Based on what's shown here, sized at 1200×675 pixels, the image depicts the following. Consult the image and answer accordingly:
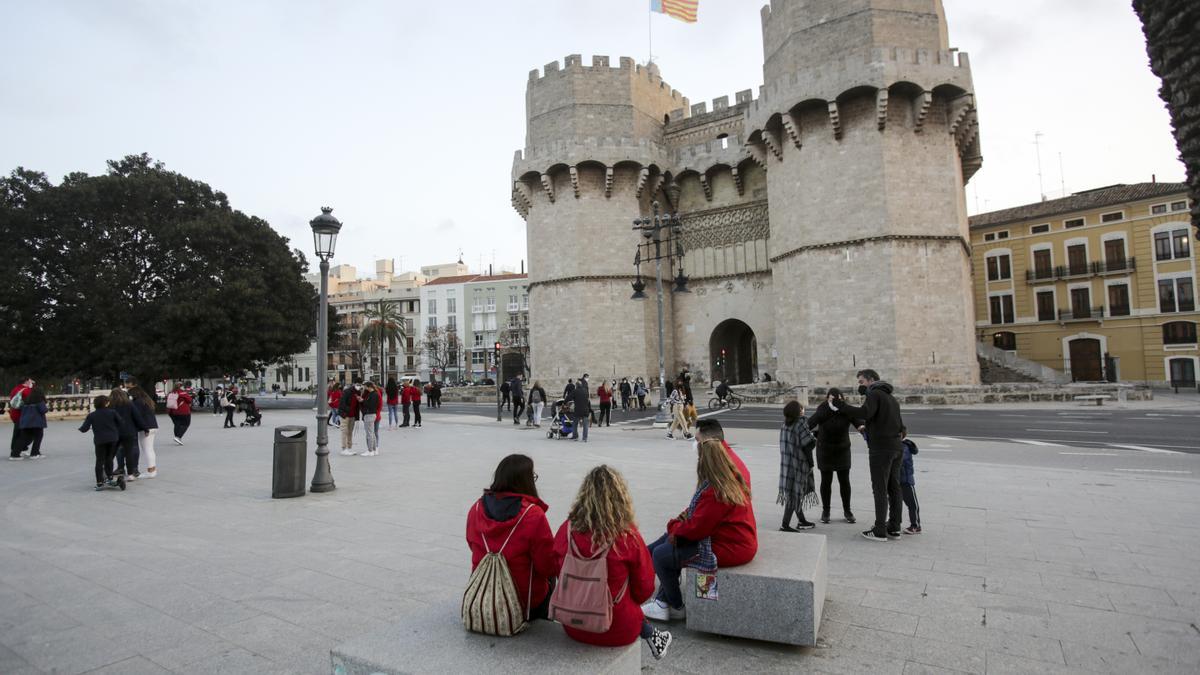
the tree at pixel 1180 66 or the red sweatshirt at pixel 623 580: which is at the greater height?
the tree at pixel 1180 66

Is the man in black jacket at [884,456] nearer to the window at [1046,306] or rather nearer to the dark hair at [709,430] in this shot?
the dark hair at [709,430]

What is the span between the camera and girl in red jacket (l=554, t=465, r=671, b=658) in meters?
2.83

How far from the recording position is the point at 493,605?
2793 mm

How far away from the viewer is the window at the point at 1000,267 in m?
39.7

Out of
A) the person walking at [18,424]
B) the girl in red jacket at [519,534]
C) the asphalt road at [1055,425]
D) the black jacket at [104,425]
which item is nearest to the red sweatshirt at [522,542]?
the girl in red jacket at [519,534]

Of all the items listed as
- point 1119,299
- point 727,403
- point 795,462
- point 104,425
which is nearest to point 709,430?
point 795,462

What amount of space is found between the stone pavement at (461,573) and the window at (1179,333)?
33375mm

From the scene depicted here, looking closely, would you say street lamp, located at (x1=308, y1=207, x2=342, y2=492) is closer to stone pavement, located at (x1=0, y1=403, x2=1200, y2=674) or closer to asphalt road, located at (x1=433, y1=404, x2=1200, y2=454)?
stone pavement, located at (x1=0, y1=403, x2=1200, y2=674)

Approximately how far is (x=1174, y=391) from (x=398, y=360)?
224 feet

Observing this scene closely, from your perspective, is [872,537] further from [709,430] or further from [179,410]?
[179,410]

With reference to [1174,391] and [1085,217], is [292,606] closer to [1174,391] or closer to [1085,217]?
[1174,391]

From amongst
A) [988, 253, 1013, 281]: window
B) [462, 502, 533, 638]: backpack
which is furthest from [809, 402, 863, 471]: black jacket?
[988, 253, 1013, 281]: window

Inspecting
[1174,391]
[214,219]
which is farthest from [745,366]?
[214,219]

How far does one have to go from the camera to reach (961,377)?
86.8ft
